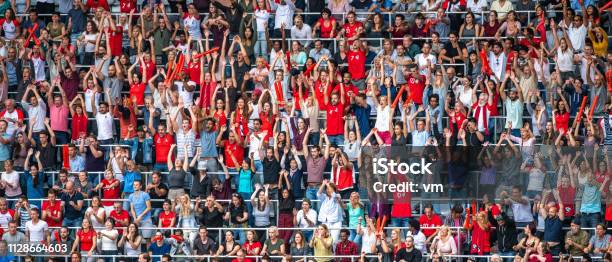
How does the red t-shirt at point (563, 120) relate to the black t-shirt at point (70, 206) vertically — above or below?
above

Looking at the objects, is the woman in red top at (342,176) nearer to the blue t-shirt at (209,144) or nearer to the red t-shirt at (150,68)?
the blue t-shirt at (209,144)

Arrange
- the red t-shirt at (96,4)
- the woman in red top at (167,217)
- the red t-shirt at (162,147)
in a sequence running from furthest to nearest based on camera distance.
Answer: the red t-shirt at (96,4) < the red t-shirt at (162,147) < the woman in red top at (167,217)

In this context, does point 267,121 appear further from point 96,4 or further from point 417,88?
point 96,4

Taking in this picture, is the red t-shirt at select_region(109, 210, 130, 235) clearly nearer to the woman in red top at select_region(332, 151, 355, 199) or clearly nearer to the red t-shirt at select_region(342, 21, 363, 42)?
the woman in red top at select_region(332, 151, 355, 199)

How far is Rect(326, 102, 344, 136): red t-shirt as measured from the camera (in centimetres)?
3497

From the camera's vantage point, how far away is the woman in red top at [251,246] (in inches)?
1302

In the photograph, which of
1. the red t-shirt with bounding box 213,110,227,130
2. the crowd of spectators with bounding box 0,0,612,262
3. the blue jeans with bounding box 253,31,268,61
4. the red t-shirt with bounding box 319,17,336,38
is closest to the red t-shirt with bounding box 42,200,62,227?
the crowd of spectators with bounding box 0,0,612,262

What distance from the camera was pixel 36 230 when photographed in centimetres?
3369

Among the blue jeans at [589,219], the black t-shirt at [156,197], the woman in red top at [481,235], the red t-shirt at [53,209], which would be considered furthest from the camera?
the black t-shirt at [156,197]

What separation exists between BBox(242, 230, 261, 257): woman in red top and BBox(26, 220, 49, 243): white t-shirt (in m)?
3.54

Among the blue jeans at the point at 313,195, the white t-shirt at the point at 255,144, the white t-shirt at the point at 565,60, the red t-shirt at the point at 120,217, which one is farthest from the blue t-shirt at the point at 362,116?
the red t-shirt at the point at 120,217

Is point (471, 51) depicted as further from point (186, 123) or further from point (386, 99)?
point (186, 123)

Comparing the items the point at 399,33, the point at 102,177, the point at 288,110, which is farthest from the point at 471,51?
the point at 102,177

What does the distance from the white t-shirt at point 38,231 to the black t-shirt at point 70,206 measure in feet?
2.35
